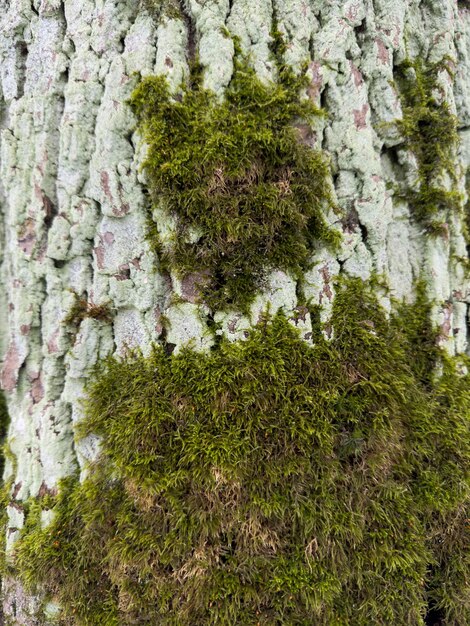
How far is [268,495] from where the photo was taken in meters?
1.79

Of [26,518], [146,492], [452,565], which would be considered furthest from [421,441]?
[26,518]

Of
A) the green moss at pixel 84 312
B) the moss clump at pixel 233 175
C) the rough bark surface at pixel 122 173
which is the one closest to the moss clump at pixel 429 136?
the rough bark surface at pixel 122 173

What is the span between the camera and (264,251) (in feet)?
6.28

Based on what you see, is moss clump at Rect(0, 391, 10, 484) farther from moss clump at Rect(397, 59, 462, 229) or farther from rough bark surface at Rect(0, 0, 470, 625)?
moss clump at Rect(397, 59, 462, 229)

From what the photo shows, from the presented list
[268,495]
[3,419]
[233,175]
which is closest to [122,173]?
[233,175]

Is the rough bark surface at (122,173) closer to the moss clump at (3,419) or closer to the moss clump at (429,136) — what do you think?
the moss clump at (429,136)

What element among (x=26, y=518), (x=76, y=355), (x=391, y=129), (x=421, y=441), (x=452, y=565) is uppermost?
(x=391, y=129)

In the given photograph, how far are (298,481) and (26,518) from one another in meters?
1.70

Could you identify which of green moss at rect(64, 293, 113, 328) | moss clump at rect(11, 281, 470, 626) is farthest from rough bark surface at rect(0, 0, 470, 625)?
moss clump at rect(11, 281, 470, 626)

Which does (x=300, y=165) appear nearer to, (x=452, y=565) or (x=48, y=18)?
(x=48, y=18)

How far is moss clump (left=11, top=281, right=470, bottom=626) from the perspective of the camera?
5.84 feet

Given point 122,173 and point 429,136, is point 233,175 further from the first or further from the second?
point 429,136

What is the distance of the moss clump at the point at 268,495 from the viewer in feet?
5.84

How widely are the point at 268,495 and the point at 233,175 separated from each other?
1671mm
